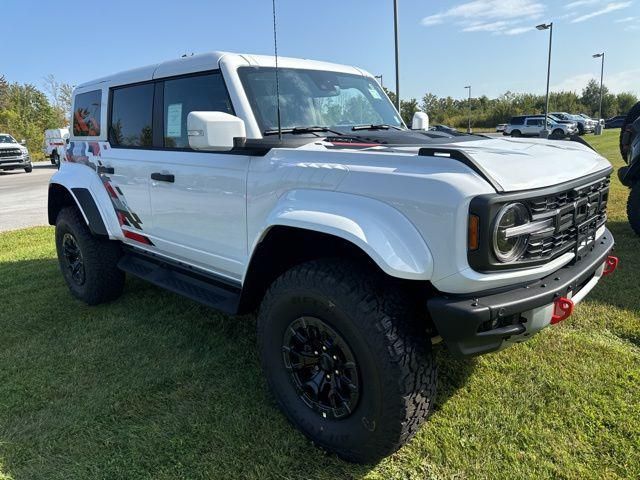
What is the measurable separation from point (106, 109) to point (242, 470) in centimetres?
321

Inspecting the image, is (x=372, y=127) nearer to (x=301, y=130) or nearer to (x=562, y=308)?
(x=301, y=130)

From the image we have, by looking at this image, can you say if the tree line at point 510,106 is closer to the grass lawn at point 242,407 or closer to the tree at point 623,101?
the tree at point 623,101

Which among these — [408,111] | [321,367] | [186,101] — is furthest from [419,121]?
[408,111]

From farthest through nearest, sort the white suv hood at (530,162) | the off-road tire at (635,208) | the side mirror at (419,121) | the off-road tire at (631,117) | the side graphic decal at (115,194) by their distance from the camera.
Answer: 1. the off-road tire at (631,117)
2. the off-road tire at (635,208)
3. the side mirror at (419,121)
4. the side graphic decal at (115,194)
5. the white suv hood at (530,162)

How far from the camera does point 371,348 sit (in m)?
2.10

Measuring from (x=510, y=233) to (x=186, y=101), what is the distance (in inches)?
92.6

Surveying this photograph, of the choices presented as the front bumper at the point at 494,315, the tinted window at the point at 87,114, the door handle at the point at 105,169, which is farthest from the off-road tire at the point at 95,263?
the front bumper at the point at 494,315

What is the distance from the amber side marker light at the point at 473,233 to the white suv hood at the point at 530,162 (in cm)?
18

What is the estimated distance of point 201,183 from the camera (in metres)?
3.05

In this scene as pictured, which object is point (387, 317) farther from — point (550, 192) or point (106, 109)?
point (106, 109)

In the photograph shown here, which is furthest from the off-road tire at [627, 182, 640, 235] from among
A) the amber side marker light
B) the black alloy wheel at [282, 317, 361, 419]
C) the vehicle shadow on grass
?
the black alloy wheel at [282, 317, 361, 419]

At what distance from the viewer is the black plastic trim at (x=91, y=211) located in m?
4.12

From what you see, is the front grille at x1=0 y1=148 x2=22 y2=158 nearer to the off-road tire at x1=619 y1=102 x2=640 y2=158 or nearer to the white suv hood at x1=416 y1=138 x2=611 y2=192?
the off-road tire at x1=619 y1=102 x2=640 y2=158

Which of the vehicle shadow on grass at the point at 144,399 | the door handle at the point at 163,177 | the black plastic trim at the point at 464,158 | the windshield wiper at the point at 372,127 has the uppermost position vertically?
the windshield wiper at the point at 372,127
